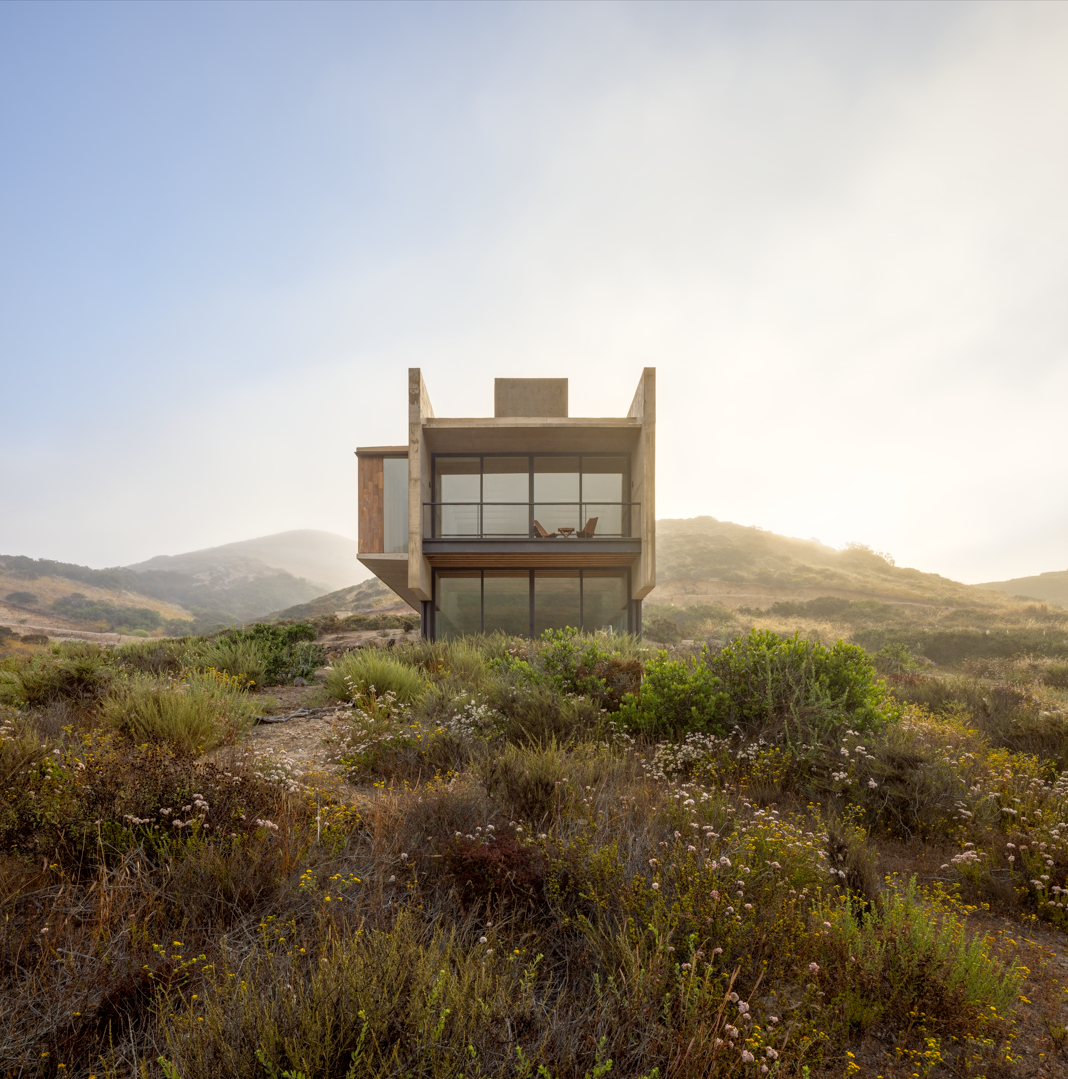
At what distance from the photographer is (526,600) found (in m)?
16.3

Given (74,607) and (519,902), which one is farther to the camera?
(74,607)

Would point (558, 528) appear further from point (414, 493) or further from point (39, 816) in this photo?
point (39, 816)

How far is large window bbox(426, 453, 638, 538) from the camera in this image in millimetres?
15648

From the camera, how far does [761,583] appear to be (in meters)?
56.7

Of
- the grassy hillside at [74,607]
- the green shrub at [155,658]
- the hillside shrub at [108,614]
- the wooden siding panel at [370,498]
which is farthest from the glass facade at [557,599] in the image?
the hillside shrub at [108,614]

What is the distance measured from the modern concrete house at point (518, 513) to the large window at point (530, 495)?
28 mm

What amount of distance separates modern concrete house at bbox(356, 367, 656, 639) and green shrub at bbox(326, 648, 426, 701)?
492 cm

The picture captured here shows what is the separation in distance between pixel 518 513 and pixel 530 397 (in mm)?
3714

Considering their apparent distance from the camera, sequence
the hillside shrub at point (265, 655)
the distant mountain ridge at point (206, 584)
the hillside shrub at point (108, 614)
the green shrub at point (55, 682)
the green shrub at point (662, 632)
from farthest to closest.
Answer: the distant mountain ridge at point (206, 584) → the hillside shrub at point (108, 614) → the green shrub at point (662, 632) → the hillside shrub at point (265, 655) → the green shrub at point (55, 682)

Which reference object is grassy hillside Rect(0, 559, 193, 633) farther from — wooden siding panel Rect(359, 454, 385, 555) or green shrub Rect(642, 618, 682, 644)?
green shrub Rect(642, 618, 682, 644)

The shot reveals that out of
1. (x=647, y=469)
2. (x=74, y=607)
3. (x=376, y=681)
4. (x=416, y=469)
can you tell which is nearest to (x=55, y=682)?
(x=376, y=681)

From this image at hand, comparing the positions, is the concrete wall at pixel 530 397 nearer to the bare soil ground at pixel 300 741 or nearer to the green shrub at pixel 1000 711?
the bare soil ground at pixel 300 741

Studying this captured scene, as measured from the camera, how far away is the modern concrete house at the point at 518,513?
14344mm

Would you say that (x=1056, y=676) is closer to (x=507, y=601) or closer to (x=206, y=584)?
(x=507, y=601)
